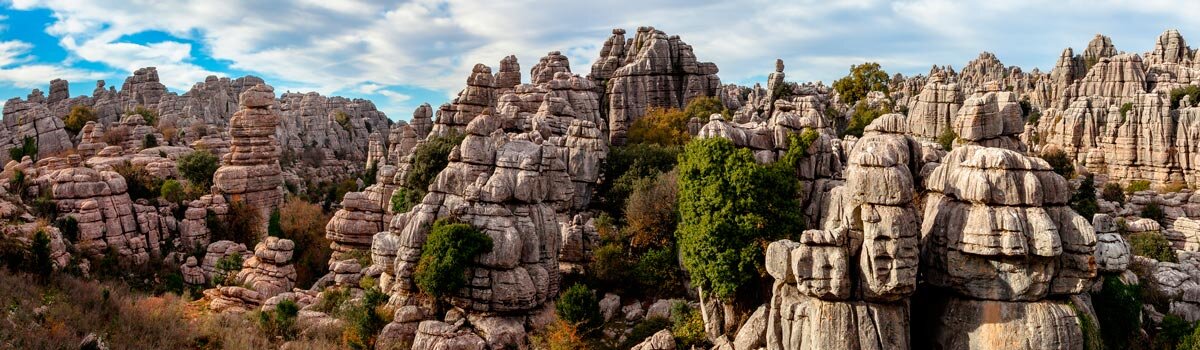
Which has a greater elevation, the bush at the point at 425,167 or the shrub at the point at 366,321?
the bush at the point at 425,167

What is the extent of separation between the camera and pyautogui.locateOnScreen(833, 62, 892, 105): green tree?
55031 mm

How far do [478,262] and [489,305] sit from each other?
1399 mm

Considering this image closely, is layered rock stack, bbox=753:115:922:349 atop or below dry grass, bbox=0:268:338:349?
atop

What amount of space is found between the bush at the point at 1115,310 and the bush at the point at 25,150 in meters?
61.6

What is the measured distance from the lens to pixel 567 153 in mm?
32938

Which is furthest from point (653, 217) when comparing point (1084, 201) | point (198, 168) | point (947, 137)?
point (198, 168)

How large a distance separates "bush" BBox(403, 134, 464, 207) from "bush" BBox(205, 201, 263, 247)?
1271 cm

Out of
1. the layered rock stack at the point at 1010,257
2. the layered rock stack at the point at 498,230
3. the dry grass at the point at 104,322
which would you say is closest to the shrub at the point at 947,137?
the layered rock stack at the point at 1010,257

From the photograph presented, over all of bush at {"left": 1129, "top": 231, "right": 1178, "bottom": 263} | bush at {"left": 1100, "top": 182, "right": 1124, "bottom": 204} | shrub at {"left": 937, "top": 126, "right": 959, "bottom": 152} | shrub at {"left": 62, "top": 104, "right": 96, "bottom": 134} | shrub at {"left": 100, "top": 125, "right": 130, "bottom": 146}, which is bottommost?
bush at {"left": 1129, "top": 231, "right": 1178, "bottom": 263}

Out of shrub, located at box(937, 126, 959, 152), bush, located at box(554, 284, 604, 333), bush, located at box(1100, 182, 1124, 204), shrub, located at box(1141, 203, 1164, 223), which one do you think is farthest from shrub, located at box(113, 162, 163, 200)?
shrub, located at box(1141, 203, 1164, 223)

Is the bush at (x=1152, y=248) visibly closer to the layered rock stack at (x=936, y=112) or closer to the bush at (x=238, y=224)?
the layered rock stack at (x=936, y=112)

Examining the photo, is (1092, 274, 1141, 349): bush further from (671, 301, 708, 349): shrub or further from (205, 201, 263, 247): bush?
(205, 201, 263, 247): bush

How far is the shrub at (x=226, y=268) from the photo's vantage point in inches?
1232

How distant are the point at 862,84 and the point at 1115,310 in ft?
122
